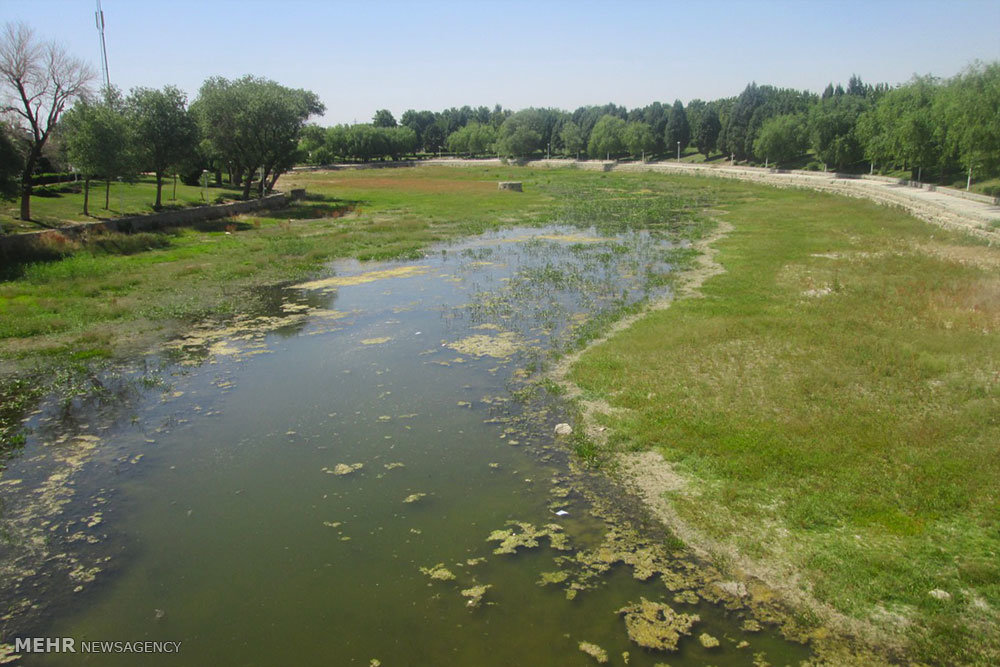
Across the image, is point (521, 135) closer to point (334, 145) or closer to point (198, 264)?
point (334, 145)

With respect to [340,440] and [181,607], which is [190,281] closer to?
[340,440]

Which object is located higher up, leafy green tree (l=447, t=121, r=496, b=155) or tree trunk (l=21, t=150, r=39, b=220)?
leafy green tree (l=447, t=121, r=496, b=155)

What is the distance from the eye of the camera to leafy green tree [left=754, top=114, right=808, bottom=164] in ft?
289

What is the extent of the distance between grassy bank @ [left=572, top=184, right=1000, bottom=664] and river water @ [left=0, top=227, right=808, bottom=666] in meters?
1.57

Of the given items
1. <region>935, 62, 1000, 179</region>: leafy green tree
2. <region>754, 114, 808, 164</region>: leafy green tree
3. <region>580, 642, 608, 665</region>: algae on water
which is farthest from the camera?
<region>754, 114, 808, 164</region>: leafy green tree

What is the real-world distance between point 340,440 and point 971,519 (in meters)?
11.6

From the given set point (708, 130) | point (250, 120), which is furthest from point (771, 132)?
point (250, 120)

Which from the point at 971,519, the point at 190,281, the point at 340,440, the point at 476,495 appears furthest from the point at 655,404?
the point at 190,281

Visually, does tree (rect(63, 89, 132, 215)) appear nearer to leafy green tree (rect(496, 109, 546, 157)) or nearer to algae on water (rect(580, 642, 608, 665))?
algae on water (rect(580, 642, 608, 665))

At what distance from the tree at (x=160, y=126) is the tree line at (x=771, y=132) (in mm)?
17565

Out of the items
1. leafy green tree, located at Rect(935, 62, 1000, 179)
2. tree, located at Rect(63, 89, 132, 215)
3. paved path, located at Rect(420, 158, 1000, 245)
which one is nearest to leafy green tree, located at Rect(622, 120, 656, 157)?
paved path, located at Rect(420, 158, 1000, 245)

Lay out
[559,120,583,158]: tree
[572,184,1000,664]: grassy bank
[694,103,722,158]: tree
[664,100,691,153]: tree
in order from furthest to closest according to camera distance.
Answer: [559,120,583,158]: tree < [664,100,691,153]: tree < [694,103,722,158]: tree < [572,184,1000,664]: grassy bank

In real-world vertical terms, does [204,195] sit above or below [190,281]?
above

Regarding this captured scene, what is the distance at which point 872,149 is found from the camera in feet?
224
